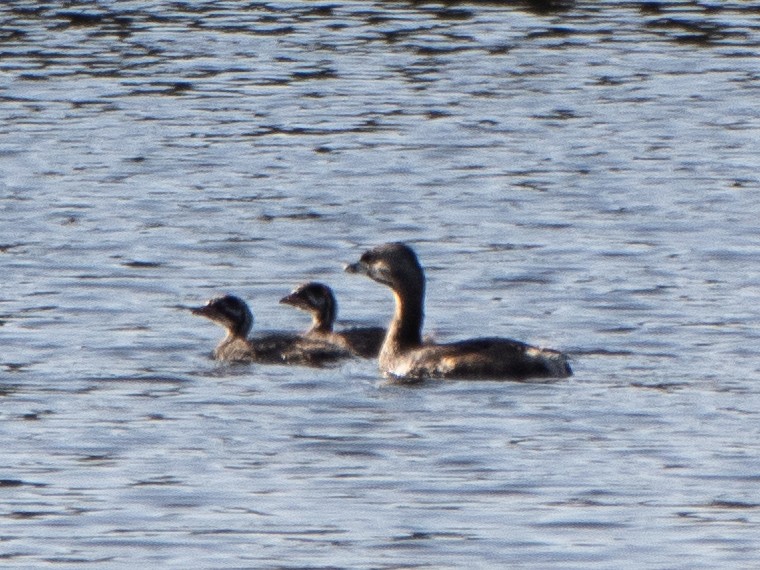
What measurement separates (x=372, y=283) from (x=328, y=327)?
275 centimetres

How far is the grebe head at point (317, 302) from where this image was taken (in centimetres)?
1766


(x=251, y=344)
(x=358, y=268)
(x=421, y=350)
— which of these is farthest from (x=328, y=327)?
(x=421, y=350)

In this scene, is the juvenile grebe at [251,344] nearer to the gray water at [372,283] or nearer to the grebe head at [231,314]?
the grebe head at [231,314]

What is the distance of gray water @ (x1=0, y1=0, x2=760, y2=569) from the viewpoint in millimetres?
11953

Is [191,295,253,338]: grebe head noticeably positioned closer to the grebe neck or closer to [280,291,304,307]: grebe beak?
[280,291,304,307]: grebe beak

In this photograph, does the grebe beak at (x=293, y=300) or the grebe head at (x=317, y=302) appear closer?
the grebe head at (x=317, y=302)

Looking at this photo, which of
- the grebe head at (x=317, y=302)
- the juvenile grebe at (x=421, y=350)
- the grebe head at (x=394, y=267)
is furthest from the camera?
the grebe head at (x=317, y=302)

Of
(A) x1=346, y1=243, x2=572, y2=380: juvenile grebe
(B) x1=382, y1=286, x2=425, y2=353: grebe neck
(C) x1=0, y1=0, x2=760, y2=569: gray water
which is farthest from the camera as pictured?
(B) x1=382, y1=286, x2=425, y2=353: grebe neck

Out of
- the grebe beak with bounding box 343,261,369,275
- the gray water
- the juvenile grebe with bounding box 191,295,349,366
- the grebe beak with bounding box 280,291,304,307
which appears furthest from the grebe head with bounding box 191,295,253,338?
the grebe beak with bounding box 343,261,369,275

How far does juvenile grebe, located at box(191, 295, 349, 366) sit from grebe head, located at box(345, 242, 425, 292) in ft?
2.11

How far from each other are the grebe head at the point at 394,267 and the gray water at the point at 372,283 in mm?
747

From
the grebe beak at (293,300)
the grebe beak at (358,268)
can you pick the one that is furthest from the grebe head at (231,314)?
the grebe beak at (358,268)

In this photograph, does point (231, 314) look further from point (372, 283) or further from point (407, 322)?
point (372, 283)

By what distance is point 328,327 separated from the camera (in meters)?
17.8
